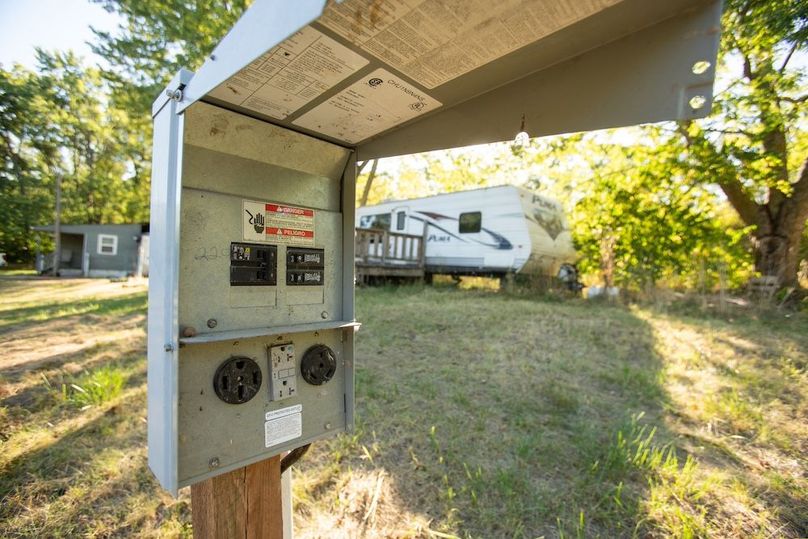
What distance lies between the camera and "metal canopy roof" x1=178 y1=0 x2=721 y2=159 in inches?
30.1

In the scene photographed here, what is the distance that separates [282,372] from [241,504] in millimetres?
436

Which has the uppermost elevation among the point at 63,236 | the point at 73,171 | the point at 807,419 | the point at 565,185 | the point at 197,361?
the point at 73,171

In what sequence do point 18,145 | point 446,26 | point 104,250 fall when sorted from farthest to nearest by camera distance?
point 104,250 < point 18,145 < point 446,26

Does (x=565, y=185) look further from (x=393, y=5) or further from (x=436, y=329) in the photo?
(x=393, y=5)

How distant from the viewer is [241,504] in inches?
47.4

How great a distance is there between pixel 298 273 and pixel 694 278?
9.88 m

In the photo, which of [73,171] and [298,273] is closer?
[298,273]

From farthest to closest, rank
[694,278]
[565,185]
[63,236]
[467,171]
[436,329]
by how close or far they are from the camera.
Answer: [467,171] → [63,236] → [565,185] → [694,278] → [436,329]

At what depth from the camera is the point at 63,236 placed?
631 inches

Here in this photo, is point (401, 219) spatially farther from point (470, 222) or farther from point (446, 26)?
point (446, 26)

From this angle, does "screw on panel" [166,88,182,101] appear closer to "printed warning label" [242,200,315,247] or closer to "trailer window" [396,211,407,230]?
"printed warning label" [242,200,315,247]

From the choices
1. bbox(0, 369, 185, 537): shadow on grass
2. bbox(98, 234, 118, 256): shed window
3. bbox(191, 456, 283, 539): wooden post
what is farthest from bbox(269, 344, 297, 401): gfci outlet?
bbox(98, 234, 118, 256): shed window

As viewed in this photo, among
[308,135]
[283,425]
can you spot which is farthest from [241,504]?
[308,135]

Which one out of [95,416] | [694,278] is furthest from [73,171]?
[694,278]
